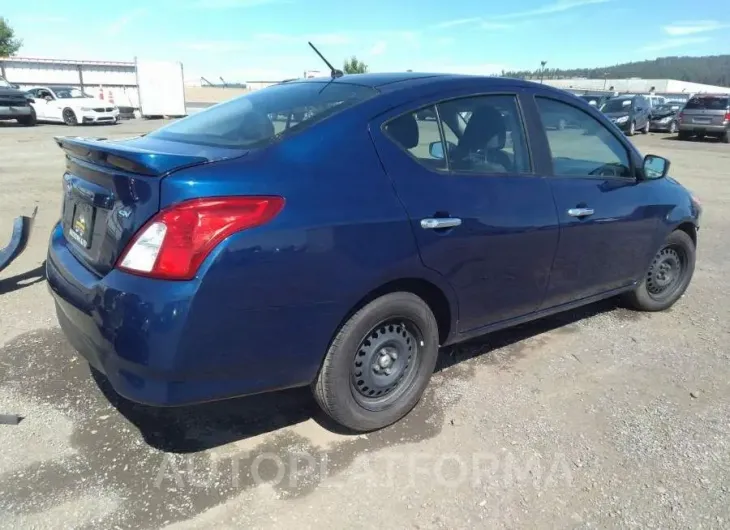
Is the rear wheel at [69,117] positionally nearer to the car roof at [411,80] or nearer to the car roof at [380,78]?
the car roof at [411,80]

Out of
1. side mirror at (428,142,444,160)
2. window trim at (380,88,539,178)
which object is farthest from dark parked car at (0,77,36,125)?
side mirror at (428,142,444,160)

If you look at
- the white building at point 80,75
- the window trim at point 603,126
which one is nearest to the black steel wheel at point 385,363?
the window trim at point 603,126

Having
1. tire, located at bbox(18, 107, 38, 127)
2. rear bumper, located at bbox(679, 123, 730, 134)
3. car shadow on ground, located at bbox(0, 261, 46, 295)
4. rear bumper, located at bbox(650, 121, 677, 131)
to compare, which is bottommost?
tire, located at bbox(18, 107, 38, 127)

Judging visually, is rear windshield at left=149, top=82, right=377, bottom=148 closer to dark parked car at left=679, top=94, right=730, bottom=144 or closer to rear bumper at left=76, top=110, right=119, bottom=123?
rear bumper at left=76, top=110, right=119, bottom=123

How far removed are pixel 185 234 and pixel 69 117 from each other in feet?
83.0

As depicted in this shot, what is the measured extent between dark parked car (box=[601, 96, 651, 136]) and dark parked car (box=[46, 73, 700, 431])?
22.3m

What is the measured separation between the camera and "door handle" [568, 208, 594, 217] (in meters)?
3.43

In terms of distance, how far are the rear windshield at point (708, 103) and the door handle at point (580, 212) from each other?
23333 millimetres

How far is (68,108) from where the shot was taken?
77.5ft

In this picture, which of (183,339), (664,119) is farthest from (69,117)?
(664,119)

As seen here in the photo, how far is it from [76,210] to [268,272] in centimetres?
118

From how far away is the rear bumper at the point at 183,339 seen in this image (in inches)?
85.4

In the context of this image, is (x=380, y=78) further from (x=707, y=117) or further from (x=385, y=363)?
(x=707, y=117)

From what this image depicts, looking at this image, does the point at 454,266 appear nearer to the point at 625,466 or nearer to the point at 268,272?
the point at 268,272
